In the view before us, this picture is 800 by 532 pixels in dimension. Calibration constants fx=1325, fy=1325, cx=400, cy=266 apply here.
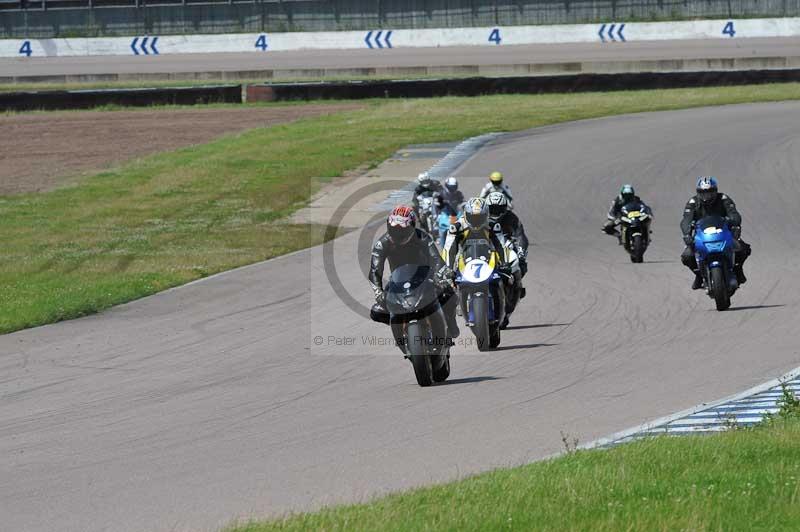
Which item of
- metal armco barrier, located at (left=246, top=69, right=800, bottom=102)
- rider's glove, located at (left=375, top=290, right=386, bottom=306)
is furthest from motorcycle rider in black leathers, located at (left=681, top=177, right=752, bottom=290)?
metal armco barrier, located at (left=246, top=69, right=800, bottom=102)

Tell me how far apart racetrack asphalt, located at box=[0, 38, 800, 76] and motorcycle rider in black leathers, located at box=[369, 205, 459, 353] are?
42891 millimetres

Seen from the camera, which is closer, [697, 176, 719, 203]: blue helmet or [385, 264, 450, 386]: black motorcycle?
[385, 264, 450, 386]: black motorcycle

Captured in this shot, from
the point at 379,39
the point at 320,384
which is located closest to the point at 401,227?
the point at 320,384

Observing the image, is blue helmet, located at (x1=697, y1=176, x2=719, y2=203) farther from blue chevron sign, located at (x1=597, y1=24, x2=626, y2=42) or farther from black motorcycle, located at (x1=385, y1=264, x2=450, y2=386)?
blue chevron sign, located at (x1=597, y1=24, x2=626, y2=42)

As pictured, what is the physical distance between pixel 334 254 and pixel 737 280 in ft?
27.9

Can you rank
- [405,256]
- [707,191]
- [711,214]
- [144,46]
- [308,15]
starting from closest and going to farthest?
[405,256] → [707,191] → [711,214] → [308,15] → [144,46]

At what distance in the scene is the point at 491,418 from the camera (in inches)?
398

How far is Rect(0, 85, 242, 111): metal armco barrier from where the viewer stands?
48.3 meters

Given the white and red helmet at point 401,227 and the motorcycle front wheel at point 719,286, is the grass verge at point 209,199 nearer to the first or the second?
the white and red helmet at point 401,227

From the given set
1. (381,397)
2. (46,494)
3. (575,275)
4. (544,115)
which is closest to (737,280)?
(575,275)

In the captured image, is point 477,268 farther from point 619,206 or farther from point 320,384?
point 619,206

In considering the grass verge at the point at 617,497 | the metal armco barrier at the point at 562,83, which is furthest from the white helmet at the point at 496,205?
the metal armco barrier at the point at 562,83

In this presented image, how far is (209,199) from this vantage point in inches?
1209

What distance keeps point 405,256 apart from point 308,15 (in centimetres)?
5157
